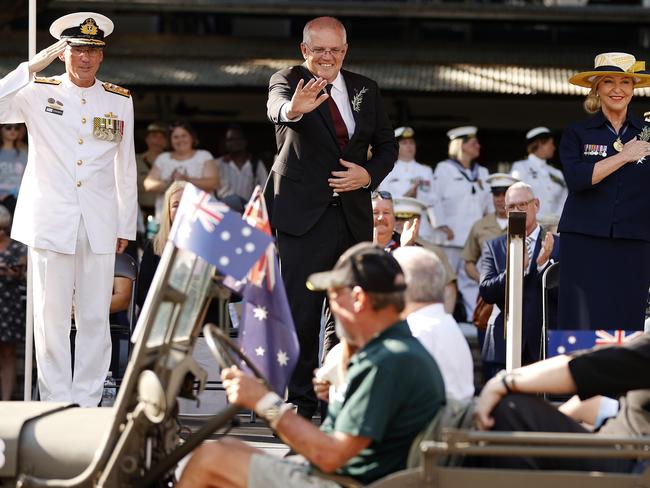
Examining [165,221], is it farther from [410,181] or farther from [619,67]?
[410,181]

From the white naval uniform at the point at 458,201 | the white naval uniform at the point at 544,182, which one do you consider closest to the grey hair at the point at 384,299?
the white naval uniform at the point at 458,201

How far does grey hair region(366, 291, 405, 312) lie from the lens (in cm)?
449

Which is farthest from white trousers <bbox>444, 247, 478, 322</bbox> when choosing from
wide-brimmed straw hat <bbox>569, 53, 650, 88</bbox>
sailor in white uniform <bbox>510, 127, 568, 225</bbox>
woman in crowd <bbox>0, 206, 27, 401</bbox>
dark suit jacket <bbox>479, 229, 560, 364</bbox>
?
wide-brimmed straw hat <bbox>569, 53, 650, 88</bbox>

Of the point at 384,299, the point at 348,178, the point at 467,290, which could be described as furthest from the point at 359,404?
the point at 467,290

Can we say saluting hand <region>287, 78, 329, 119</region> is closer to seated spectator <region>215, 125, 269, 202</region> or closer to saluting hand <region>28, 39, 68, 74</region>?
saluting hand <region>28, 39, 68, 74</region>

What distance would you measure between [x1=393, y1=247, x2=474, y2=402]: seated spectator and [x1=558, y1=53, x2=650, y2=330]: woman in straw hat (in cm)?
242

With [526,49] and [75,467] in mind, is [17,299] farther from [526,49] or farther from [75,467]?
[526,49]

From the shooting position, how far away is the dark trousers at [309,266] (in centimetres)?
696

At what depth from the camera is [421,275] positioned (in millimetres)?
5098

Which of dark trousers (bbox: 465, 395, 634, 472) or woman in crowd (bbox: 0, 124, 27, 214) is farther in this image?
woman in crowd (bbox: 0, 124, 27, 214)

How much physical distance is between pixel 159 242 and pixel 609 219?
10.7 ft

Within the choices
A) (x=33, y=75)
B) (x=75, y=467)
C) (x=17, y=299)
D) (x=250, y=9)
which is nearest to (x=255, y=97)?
(x=250, y=9)

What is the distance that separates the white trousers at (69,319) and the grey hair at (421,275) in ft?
9.15

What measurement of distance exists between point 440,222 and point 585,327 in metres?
5.09
